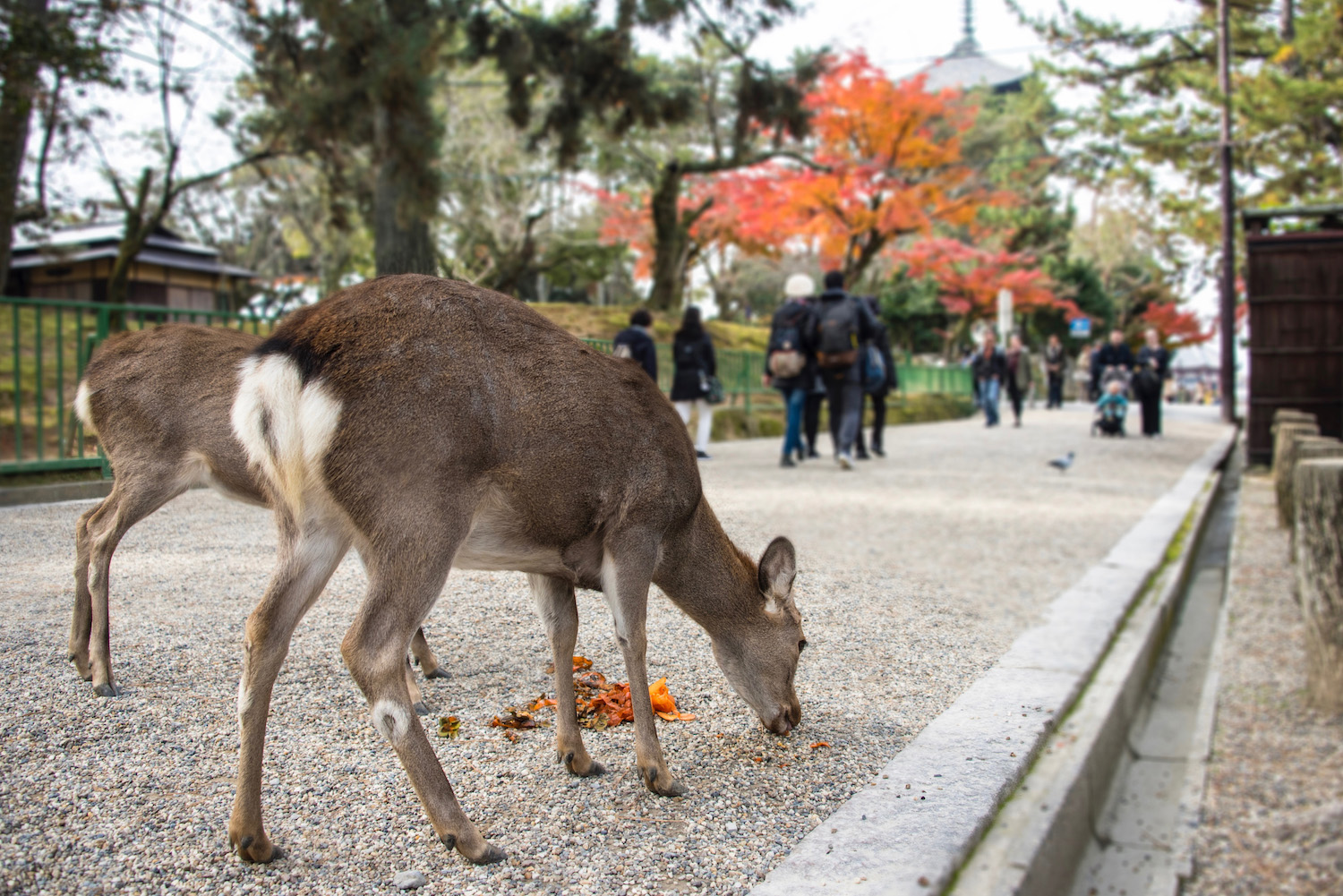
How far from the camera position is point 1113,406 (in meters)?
17.1

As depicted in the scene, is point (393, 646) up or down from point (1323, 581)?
up

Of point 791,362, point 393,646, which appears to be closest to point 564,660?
point 393,646

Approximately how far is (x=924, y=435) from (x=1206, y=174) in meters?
10.00

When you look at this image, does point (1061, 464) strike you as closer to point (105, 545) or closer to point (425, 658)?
point (425, 658)

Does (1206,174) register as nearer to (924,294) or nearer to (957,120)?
(957,120)

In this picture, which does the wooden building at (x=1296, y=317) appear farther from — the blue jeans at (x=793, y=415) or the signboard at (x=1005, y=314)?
the signboard at (x=1005, y=314)

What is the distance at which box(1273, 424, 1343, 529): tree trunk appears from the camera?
8.43 meters

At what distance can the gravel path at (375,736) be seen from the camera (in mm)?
2166

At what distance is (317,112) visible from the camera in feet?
33.2

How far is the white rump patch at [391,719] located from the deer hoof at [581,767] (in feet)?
2.35

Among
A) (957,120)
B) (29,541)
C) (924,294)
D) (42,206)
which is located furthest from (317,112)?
(924,294)

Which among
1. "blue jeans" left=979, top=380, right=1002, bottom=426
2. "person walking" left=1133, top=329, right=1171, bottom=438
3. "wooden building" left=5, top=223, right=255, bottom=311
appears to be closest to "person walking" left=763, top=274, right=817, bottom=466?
"person walking" left=1133, top=329, right=1171, bottom=438

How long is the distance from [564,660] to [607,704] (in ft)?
1.70

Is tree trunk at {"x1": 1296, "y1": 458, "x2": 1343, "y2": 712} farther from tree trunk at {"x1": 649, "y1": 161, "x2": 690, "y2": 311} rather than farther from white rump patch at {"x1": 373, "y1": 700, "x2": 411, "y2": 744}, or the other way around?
tree trunk at {"x1": 649, "y1": 161, "x2": 690, "y2": 311}
